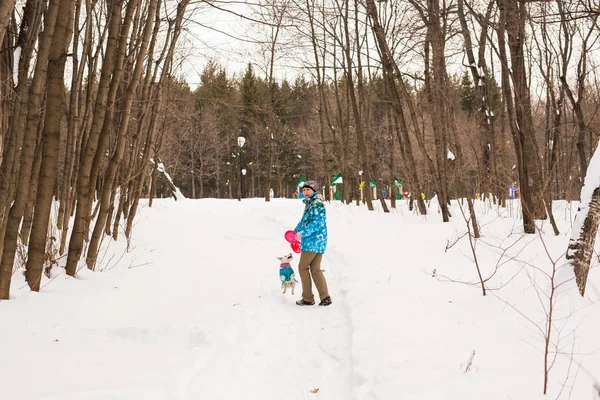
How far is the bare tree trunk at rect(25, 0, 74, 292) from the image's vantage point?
379 centimetres

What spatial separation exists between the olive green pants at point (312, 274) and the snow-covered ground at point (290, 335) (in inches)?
9.6

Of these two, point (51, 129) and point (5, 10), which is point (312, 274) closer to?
point (51, 129)

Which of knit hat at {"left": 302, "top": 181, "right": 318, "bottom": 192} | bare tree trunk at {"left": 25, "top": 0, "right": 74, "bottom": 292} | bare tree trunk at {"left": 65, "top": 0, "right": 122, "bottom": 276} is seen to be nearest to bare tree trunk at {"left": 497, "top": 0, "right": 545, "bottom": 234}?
knit hat at {"left": 302, "top": 181, "right": 318, "bottom": 192}

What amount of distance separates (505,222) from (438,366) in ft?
29.0

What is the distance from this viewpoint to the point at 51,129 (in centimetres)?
387

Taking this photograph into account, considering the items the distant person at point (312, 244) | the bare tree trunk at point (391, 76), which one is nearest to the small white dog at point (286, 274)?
the distant person at point (312, 244)

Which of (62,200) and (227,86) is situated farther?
(227,86)

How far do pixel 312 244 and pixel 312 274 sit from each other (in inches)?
17.1

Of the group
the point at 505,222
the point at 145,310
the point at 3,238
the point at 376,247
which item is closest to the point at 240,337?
the point at 145,310

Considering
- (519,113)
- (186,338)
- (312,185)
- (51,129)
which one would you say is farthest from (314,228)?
(519,113)

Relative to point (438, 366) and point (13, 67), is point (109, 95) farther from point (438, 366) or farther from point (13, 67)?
point (438, 366)

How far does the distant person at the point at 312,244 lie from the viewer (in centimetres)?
556

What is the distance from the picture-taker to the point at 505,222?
35.8 feet

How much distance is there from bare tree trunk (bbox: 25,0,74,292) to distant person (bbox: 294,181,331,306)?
2.91m
